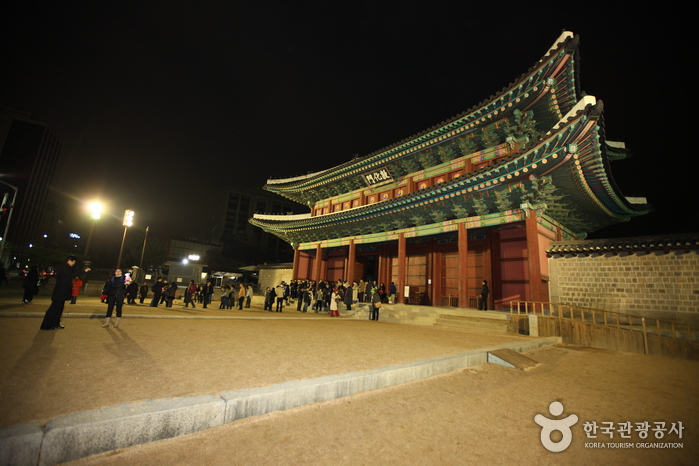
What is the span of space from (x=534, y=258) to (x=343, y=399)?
1049 cm

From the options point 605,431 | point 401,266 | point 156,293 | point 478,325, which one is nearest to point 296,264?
point 401,266

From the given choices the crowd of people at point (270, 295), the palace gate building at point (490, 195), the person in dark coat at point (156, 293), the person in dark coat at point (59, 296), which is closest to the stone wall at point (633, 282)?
the palace gate building at point (490, 195)

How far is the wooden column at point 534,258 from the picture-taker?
10594 mm

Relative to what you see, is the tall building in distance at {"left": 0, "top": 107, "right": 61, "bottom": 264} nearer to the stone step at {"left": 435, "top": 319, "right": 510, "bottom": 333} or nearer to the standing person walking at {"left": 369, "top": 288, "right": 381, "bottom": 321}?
the standing person walking at {"left": 369, "top": 288, "right": 381, "bottom": 321}

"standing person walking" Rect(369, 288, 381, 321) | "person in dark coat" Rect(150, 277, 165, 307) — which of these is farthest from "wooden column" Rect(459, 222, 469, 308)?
"person in dark coat" Rect(150, 277, 165, 307)

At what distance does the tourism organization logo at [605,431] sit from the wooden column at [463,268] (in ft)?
32.3

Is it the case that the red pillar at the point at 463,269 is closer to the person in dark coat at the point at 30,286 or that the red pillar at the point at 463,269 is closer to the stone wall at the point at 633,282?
the stone wall at the point at 633,282

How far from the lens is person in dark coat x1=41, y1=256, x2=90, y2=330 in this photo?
5.40 meters

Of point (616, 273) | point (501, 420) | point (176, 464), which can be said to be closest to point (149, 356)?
point (176, 464)

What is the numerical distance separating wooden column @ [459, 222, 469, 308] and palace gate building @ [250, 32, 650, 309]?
4 cm

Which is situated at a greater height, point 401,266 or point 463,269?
point 401,266

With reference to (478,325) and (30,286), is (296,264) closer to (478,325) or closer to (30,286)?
(30,286)

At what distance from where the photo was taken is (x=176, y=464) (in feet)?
6.27

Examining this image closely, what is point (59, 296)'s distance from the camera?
556cm
